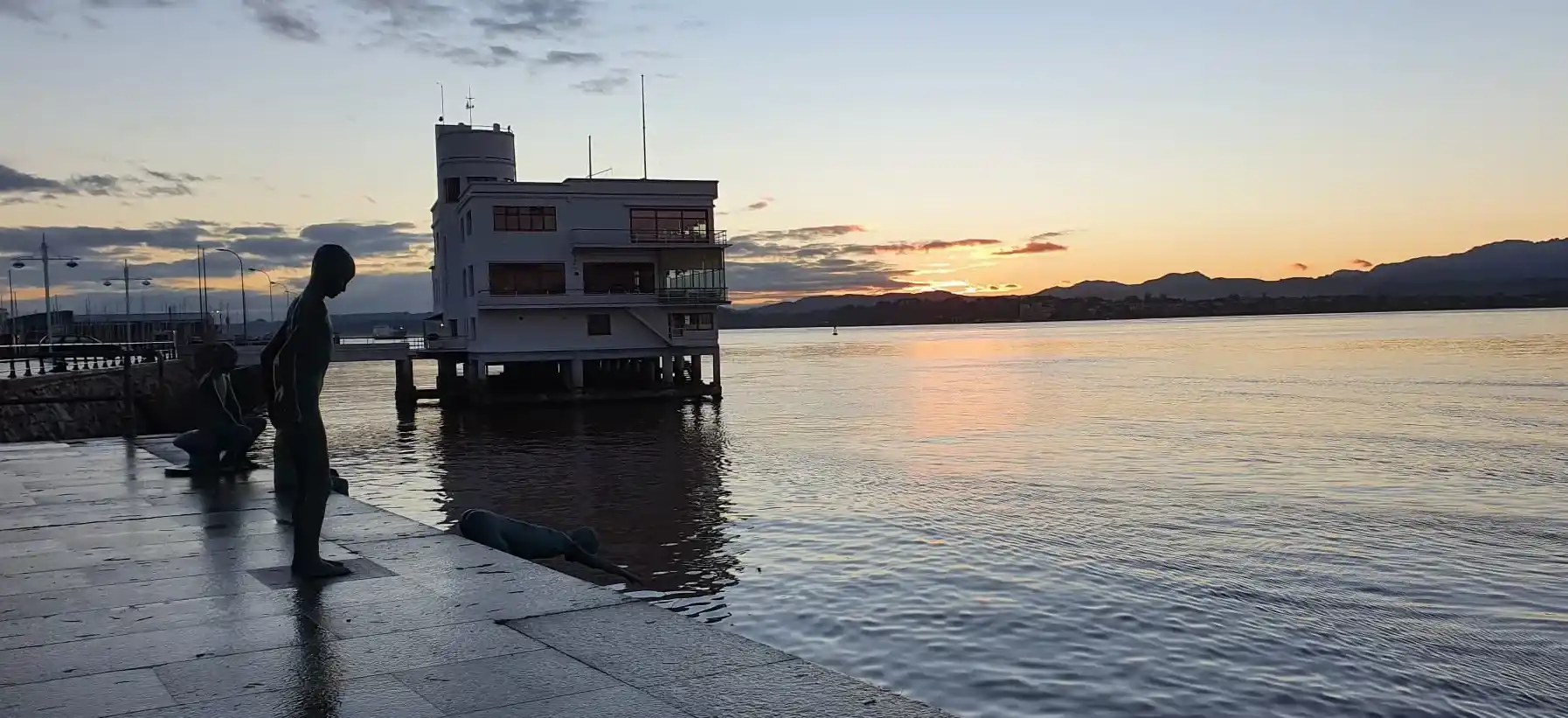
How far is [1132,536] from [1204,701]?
30.5 feet

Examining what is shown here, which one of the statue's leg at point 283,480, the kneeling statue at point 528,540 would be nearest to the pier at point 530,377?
the kneeling statue at point 528,540

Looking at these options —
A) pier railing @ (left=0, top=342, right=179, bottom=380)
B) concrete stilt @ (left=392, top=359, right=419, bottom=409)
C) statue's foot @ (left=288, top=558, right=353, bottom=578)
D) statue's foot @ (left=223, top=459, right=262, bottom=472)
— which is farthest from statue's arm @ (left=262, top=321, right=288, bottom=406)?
concrete stilt @ (left=392, top=359, right=419, bottom=409)

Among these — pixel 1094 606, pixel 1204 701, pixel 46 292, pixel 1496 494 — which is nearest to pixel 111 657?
pixel 1204 701

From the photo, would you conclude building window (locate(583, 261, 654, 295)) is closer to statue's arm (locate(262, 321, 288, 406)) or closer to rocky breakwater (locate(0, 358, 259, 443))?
rocky breakwater (locate(0, 358, 259, 443))

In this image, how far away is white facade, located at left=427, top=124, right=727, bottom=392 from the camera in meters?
54.1

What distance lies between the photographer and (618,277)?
5569 centimetres

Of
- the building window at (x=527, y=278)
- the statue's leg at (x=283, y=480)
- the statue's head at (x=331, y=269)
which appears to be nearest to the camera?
the statue's head at (x=331, y=269)

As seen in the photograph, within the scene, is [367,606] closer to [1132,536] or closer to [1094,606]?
[1094,606]

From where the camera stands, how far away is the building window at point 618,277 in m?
55.2

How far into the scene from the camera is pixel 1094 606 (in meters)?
14.6

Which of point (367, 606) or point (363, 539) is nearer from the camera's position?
point (367, 606)

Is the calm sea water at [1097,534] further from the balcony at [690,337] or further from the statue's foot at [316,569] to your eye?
the balcony at [690,337]

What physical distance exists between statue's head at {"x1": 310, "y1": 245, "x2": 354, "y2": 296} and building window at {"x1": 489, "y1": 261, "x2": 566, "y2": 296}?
46.5 metres

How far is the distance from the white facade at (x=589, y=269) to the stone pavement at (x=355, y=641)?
43660 millimetres
